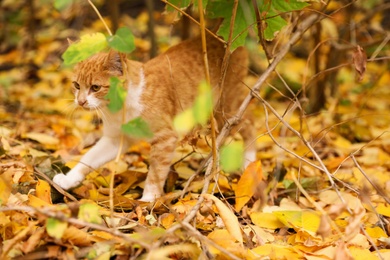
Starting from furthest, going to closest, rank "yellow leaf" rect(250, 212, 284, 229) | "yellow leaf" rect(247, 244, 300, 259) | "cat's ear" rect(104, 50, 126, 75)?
"cat's ear" rect(104, 50, 126, 75) → "yellow leaf" rect(250, 212, 284, 229) → "yellow leaf" rect(247, 244, 300, 259)

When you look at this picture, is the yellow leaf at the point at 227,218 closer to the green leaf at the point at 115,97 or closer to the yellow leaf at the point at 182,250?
the yellow leaf at the point at 182,250

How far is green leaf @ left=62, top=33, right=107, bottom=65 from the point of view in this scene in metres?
1.80

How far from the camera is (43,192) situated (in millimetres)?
2373

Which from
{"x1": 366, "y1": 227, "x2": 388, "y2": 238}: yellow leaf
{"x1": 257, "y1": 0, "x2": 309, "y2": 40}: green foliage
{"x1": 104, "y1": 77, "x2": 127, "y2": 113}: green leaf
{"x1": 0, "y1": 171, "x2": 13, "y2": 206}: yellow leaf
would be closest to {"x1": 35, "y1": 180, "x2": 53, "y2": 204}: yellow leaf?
{"x1": 0, "y1": 171, "x2": 13, "y2": 206}: yellow leaf

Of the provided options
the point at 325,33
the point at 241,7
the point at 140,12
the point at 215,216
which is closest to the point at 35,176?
the point at 215,216

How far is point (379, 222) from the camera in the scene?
2.56 m

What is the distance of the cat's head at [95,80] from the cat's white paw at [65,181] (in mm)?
353

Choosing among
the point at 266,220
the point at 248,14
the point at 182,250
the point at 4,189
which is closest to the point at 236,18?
the point at 248,14

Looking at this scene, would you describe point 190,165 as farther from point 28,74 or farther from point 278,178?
point 28,74

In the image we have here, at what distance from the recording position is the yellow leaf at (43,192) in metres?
2.37

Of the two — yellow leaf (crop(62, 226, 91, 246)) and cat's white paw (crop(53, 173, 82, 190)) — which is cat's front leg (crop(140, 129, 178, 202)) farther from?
yellow leaf (crop(62, 226, 91, 246))

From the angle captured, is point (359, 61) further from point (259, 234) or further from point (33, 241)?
point (33, 241)

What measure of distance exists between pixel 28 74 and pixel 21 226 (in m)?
4.21

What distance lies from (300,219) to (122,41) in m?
1.18
